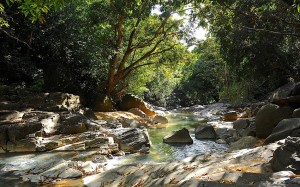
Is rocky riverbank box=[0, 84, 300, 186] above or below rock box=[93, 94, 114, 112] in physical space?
below

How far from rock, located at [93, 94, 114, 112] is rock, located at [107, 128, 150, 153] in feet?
27.3

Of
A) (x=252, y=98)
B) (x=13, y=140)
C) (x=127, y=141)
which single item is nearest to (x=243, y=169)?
(x=127, y=141)

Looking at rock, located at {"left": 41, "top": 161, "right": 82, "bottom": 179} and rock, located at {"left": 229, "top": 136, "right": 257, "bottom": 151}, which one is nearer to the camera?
rock, located at {"left": 41, "top": 161, "right": 82, "bottom": 179}

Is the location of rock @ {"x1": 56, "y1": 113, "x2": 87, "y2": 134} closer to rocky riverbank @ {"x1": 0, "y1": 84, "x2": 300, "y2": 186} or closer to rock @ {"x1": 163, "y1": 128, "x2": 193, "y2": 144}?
rocky riverbank @ {"x1": 0, "y1": 84, "x2": 300, "y2": 186}

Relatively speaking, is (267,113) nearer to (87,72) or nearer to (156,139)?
(156,139)

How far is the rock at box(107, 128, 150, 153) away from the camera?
9.32 metres

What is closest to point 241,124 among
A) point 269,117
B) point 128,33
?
point 269,117

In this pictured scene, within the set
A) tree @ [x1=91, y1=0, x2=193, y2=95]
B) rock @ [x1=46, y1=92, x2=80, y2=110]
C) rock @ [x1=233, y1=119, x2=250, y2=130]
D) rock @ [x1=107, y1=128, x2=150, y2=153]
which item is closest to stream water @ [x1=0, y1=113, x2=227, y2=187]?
rock @ [x1=107, y1=128, x2=150, y2=153]

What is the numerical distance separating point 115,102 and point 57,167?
15622 mm

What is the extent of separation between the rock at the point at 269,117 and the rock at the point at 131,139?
398 centimetres

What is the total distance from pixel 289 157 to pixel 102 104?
1538 cm

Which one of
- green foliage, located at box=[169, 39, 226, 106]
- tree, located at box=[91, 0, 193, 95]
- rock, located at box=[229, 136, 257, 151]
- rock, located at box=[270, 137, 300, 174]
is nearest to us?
rock, located at box=[270, 137, 300, 174]

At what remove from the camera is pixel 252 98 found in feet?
88.5

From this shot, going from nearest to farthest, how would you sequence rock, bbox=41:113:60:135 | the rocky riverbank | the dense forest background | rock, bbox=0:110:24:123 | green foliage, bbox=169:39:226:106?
1. the rocky riverbank
2. rock, bbox=41:113:60:135
3. rock, bbox=0:110:24:123
4. the dense forest background
5. green foliage, bbox=169:39:226:106
